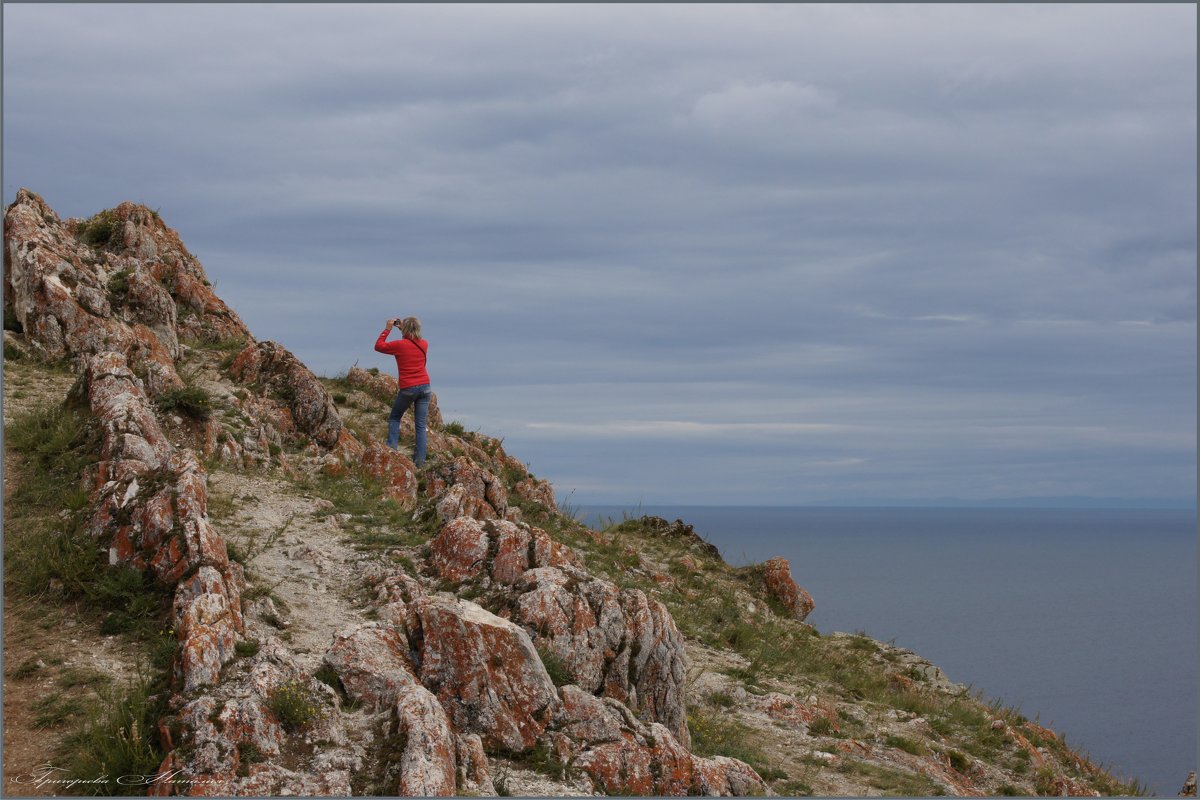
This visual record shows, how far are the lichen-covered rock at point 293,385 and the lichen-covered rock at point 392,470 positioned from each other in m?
2.09

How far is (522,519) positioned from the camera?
94.9ft

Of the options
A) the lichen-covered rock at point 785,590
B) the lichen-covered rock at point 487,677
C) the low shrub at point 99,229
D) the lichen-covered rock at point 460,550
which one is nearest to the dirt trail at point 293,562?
the lichen-covered rock at point 460,550

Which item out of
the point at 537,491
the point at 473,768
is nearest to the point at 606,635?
the point at 473,768

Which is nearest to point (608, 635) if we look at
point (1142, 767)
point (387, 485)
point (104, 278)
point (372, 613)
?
point (372, 613)

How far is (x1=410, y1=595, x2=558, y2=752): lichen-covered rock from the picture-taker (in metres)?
12.4

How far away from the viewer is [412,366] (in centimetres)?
2577

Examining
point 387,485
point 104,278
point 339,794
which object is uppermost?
point 104,278

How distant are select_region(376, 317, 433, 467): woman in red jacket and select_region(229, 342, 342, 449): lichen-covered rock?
6.45 feet

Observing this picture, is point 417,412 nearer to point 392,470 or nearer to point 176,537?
point 392,470

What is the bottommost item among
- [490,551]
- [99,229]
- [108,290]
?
[490,551]

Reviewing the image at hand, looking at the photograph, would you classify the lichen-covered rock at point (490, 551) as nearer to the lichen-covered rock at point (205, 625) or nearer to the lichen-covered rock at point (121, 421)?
the lichen-covered rock at point (205, 625)

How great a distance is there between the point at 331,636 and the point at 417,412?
12575 mm

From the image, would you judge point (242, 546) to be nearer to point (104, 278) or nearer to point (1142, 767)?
point (104, 278)

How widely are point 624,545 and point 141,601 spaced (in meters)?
19.6
